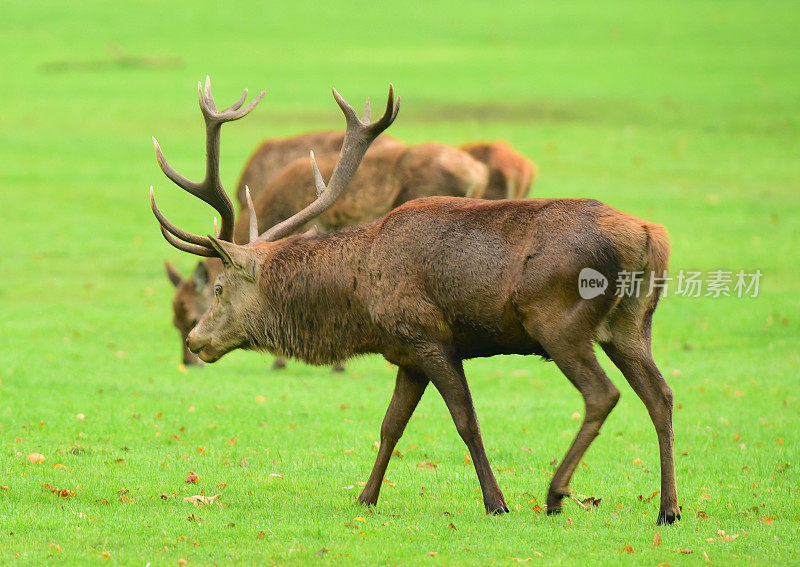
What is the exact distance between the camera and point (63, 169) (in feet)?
90.6

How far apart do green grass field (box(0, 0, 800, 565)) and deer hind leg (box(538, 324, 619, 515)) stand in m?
0.41

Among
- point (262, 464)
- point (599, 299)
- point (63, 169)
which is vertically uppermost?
point (599, 299)

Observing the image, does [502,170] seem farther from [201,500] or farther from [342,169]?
[201,500]

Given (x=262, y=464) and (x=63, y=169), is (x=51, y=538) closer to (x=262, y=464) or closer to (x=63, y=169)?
(x=262, y=464)

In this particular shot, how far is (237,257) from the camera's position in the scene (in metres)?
8.02

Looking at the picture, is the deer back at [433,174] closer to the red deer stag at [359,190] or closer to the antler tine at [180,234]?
the red deer stag at [359,190]

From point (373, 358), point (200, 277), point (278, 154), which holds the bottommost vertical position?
point (373, 358)

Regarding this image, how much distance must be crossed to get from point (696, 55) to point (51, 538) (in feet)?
136

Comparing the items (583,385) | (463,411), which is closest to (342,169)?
(463,411)

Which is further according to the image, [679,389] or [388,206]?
[388,206]

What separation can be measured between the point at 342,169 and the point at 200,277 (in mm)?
5550

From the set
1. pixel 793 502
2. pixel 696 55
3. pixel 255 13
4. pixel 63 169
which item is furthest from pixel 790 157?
pixel 255 13

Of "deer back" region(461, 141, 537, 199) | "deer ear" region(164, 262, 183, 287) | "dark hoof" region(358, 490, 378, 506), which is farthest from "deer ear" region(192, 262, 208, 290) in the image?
"dark hoof" region(358, 490, 378, 506)

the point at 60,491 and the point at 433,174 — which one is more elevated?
the point at 433,174
